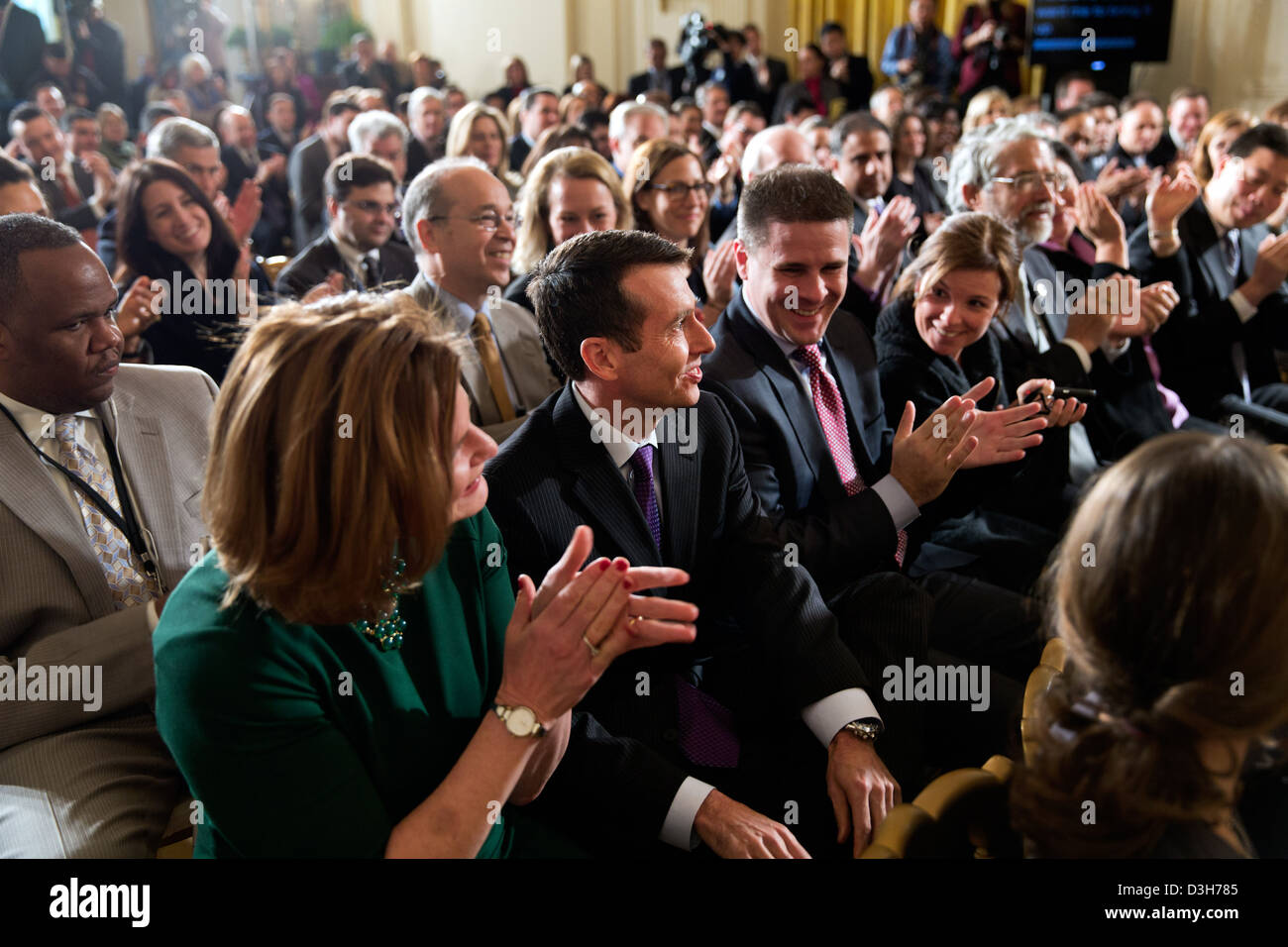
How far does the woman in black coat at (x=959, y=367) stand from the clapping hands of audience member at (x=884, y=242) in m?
0.54

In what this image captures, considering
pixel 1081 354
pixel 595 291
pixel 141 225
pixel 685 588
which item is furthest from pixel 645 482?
pixel 141 225

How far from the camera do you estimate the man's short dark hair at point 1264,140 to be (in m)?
3.33

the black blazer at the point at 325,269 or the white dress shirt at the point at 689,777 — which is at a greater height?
the black blazer at the point at 325,269

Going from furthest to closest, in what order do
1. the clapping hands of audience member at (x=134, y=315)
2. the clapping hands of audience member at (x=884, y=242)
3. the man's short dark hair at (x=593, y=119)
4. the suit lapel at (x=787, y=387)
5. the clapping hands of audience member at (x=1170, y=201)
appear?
the man's short dark hair at (x=593, y=119)
the clapping hands of audience member at (x=1170, y=201)
the clapping hands of audience member at (x=884, y=242)
the clapping hands of audience member at (x=134, y=315)
the suit lapel at (x=787, y=387)

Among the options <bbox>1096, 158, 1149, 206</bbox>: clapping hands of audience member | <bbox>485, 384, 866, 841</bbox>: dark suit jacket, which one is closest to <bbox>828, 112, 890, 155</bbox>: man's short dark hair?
A: <bbox>1096, 158, 1149, 206</bbox>: clapping hands of audience member

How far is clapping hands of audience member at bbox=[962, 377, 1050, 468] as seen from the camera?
6.10 feet

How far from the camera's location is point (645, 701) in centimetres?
152

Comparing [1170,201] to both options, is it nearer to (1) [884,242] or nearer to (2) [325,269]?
(1) [884,242]

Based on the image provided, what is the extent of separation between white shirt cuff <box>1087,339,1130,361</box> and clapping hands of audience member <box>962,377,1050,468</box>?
1.15 metres

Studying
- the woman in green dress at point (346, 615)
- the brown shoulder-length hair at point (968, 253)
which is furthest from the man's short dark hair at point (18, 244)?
the brown shoulder-length hair at point (968, 253)

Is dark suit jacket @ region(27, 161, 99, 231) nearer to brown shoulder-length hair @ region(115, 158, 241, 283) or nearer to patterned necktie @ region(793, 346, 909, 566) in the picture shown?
brown shoulder-length hair @ region(115, 158, 241, 283)

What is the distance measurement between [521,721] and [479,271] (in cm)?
181

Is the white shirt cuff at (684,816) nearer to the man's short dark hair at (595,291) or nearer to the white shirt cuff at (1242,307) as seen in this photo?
the man's short dark hair at (595,291)
